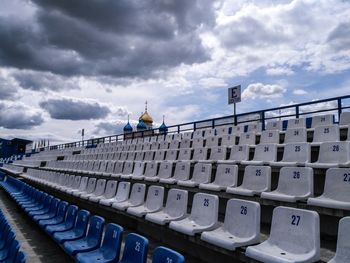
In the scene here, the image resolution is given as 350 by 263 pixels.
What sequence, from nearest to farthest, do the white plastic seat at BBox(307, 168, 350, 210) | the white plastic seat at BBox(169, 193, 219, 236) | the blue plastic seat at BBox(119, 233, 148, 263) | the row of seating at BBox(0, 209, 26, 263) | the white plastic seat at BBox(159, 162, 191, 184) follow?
the blue plastic seat at BBox(119, 233, 148, 263) < the row of seating at BBox(0, 209, 26, 263) < the white plastic seat at BBox(307, 168, 350, 210) < the white plastic seat at BBox(169, 193, 219, 236) < the white plastic seat at BBox(159, 162, 191, 184)

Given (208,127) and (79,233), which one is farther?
(208,127)

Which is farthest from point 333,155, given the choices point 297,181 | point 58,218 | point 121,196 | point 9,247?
point 58,218

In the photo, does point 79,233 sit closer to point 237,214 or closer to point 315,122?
point 237,214

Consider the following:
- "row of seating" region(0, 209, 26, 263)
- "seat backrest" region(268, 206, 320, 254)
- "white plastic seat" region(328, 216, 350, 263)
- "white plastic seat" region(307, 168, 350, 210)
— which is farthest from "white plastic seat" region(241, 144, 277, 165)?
"row of seating" region(0, 209, 26, 263)

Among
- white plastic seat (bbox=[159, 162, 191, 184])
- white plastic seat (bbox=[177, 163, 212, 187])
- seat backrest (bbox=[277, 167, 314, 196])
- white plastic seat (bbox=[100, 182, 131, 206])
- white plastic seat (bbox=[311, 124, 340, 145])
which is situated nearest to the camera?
seat backrest (bbox=[277, 167, 314, 196])

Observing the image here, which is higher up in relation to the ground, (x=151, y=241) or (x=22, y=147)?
(x=22, y=147)

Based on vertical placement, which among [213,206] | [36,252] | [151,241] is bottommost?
[36,252]

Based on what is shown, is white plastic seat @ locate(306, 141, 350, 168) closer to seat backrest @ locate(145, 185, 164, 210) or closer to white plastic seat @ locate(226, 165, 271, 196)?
white plastic seat @ locate(226, 165, 271, 196)

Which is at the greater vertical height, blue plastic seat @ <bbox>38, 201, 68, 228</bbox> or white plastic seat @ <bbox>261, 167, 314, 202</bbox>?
white plastic seat @ <bbox>261, 167, 314, 202</bbox>

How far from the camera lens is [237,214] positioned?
3.25 metres

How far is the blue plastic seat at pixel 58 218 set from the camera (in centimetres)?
529

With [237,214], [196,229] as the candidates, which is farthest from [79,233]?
[237,214]

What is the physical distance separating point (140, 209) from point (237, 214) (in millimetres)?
1977

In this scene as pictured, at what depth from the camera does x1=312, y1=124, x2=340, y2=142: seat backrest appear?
5.23m
